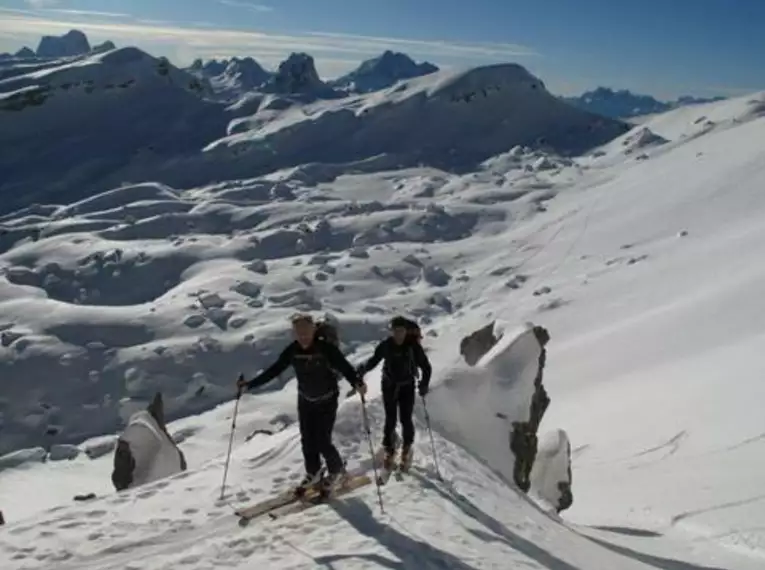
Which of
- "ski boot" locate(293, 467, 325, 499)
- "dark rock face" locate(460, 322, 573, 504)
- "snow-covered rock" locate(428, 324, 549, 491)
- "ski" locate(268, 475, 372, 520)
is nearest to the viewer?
"ski" locate(268, 475, 372, 520)

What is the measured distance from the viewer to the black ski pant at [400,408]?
15.1m

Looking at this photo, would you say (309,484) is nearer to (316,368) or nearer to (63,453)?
(316,368)

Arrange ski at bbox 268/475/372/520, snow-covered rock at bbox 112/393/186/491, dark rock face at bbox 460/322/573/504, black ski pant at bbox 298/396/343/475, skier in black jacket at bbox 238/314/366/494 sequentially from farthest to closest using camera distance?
snow-covered rock at bbox 112/393/186/491
dark rock face at bbox 460/322/573/504
black ski pant at bbox 298/396/343/475
ski at bbox 268/475/372/520
skier in black jacket at bbox 238/314/366/494

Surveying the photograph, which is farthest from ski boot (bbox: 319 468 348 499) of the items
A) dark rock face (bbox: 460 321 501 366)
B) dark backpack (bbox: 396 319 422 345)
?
dark rock face (bbox: 460 321 501 366)

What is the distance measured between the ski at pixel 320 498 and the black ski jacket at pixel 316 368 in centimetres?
166

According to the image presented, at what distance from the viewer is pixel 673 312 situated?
54969 millimetres

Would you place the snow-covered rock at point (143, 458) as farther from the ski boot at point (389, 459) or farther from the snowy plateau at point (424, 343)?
the ski boot at point (389, 459)

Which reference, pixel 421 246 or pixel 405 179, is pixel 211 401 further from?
pixel 405 179

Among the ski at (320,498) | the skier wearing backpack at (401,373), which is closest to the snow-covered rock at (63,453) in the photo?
the skier wearing backpack at (401,373)

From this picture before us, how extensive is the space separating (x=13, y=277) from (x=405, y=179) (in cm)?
8652

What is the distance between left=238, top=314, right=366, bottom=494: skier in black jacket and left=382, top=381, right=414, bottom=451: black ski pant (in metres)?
2.08

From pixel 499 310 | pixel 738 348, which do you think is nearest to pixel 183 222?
pixel 499 310

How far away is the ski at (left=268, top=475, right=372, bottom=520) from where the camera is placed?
12742 millimetres

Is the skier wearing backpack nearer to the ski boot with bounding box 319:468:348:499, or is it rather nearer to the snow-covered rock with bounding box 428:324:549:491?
the ski boot with bounding box 319:468:348:499
